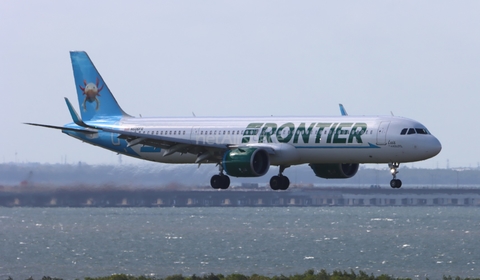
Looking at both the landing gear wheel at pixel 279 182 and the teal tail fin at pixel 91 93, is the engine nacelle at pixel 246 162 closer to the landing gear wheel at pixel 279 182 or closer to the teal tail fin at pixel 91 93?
the landing gear wheel at pixel 279 182

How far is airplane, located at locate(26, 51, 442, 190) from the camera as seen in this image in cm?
6475

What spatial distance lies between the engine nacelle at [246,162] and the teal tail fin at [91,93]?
49.3ft

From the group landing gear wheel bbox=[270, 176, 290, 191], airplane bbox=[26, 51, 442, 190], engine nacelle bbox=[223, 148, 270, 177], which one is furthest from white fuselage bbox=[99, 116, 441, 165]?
landing gear wheel bbox=[270, 176, 290, 191]

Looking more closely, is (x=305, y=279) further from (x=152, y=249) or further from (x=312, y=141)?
(x=152, y=249)

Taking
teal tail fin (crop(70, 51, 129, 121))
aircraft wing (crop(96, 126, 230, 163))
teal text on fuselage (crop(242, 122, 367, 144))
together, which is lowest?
aircraft wing (crop(96, 126, 230, 163))

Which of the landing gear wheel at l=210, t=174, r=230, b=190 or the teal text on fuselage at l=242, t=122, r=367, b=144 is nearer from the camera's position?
the teal text on fuselage at l=242, t=122, r=367, b=144

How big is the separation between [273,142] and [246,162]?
3.12 m

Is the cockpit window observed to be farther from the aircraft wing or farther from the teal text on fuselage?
the aircraft wing

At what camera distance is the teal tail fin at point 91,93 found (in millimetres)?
79375

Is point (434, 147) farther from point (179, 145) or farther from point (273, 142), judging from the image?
point (179, 145)

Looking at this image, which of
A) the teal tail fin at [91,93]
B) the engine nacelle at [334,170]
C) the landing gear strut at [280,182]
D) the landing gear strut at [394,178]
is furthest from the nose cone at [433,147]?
the teal tail fin at [91,93]

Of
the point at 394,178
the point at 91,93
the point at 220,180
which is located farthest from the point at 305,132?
the point at 91,93

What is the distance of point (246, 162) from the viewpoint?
65.4m

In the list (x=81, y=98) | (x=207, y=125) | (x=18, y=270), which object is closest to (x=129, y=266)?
(x=18, y=270)
